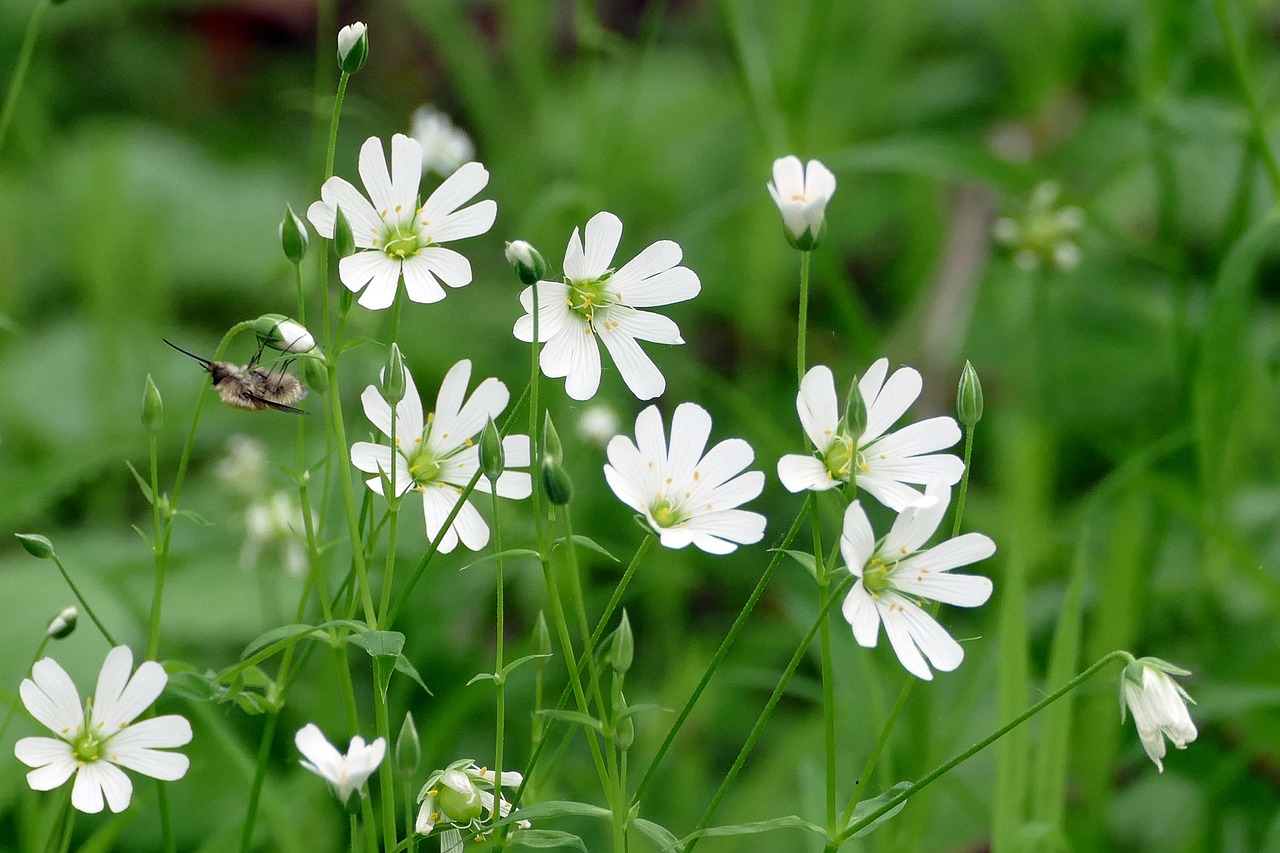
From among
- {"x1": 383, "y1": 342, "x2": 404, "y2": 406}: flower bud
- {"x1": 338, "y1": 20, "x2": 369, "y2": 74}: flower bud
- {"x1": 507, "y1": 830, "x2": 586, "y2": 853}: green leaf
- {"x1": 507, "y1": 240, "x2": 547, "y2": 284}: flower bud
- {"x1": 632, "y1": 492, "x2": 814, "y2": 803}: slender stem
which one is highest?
{"x1": 338, "y1": 20, "x2": 369, "y2": 74}: flower bud

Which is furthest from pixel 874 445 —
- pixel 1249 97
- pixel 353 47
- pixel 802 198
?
pixel 1249 97

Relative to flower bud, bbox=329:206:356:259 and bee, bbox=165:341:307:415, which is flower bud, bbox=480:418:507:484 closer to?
flower bud, bbox=329:206:356:259

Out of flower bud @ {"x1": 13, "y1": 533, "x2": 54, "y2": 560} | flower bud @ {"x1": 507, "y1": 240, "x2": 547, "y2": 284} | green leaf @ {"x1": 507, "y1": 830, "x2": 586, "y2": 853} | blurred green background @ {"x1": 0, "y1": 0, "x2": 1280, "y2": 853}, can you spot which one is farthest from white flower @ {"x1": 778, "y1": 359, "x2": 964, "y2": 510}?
flower bud @ {"x1": 13, "y1": 533, "x2": 54, "y2": 560}

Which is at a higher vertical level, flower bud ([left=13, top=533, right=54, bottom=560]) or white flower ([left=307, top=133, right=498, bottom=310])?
white flower ([left=307, top=133, right=498, bottom=310])

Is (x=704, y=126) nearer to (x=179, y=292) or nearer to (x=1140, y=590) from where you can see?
(x=179, y=292)

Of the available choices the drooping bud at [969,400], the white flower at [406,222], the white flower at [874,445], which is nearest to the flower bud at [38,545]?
the white flower at [406,222]

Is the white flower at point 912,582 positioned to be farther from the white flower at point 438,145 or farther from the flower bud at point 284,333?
the white flower at point 438,145
